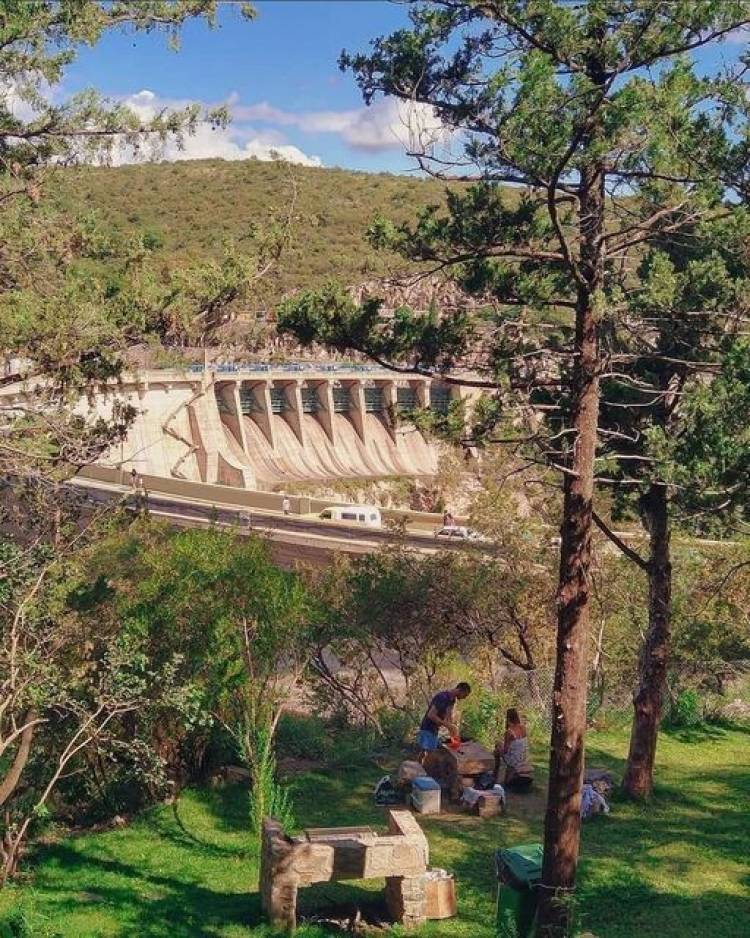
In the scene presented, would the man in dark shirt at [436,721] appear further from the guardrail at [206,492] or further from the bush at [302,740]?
the guardrail at [206,492]

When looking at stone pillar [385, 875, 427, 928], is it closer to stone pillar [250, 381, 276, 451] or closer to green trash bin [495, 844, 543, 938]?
green trash bin [495, 844, 543, 938]

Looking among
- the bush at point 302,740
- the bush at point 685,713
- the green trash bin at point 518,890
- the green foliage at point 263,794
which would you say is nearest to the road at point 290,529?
the bush at point 685,713

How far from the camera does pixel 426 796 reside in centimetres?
1034

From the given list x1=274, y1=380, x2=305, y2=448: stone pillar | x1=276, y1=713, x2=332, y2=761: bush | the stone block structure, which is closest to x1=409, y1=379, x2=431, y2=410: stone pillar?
x1=274, y1=380, x2=305, y2=448: stone pillar

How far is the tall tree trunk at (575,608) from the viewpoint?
7.23 metres

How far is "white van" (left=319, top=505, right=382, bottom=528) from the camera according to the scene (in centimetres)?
3812

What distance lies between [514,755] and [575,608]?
4.02 metres

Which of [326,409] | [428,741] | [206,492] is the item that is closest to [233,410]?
[326,409]

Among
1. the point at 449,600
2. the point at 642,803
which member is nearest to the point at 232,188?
the point at 449,600

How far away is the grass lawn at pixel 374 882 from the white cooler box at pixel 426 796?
0.45 feet

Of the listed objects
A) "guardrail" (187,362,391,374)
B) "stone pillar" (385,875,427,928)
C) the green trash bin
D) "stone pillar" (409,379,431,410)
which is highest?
"guardrail" (187,362,391,374)

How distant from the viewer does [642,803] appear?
35.7 feet

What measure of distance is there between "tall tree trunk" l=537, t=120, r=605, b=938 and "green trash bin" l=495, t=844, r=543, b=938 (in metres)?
0.28

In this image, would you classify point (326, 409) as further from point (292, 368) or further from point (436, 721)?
point (436, 721)
